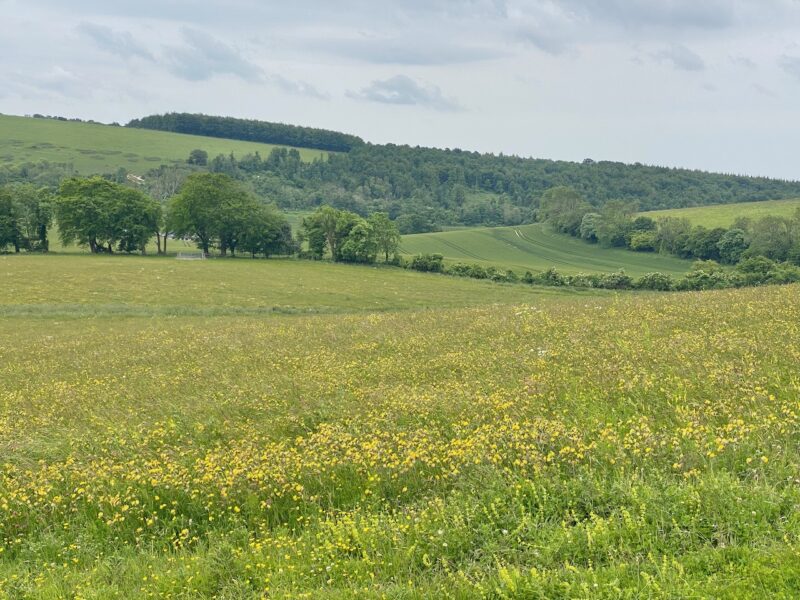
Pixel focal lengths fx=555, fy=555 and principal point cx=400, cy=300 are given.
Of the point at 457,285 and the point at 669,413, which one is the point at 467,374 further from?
the point at 457,285

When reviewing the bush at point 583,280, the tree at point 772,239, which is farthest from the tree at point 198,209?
the tree at point 772,239

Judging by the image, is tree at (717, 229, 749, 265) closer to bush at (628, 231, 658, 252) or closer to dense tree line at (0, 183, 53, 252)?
bush at (628, 231, 658, 252)

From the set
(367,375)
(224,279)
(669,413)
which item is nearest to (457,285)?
(224,279)

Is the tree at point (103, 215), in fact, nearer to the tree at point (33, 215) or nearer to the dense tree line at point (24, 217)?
the tree at point (33, 215)

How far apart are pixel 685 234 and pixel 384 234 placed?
75255 mm

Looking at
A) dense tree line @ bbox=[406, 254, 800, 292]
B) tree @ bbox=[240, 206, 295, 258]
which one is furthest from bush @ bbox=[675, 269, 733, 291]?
tree @ bbox=[240, 206, 295, 258]

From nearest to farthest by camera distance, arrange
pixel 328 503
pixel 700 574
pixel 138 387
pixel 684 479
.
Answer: pixel 700 574, pixel 684 479, pixel 328 503, pixel 138 387

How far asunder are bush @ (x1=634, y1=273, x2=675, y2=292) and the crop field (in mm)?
22652

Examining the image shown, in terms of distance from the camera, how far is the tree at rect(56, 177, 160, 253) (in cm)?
9512

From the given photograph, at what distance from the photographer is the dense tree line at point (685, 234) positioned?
363 ft

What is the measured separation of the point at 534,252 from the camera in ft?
474

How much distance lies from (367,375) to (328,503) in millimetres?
6613

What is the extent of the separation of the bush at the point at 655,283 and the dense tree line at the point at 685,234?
3425cm

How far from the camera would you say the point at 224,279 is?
70062 millimetres
